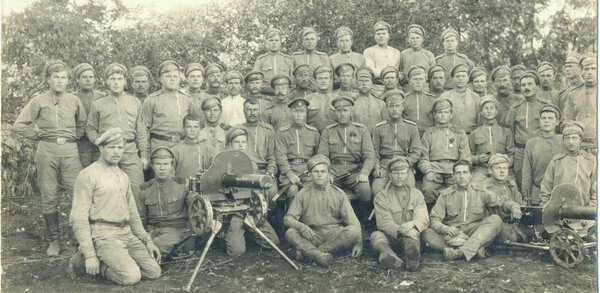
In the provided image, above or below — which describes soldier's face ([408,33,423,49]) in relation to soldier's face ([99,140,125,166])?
above

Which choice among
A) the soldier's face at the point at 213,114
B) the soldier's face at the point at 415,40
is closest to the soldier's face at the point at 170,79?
the soldier's face at the point at 213,114

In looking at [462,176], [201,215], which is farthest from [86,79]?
[462,176]

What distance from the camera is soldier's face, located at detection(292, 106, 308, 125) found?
24.4 feet

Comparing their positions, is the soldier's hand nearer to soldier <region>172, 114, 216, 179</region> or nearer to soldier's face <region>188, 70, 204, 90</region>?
soldier <region>172, 114, 216, 179</region>

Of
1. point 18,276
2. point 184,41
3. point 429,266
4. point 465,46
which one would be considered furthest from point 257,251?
point 465,46

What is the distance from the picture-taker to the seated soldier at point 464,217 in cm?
627

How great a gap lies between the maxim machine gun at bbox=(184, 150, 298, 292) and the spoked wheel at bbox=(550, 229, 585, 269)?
8.53 feet

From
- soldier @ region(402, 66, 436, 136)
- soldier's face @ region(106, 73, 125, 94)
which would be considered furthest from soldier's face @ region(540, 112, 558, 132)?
soldier's face @ region(106, 73, 125, 94)

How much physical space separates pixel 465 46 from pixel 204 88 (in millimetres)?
4480

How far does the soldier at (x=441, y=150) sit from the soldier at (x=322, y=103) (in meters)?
1.31

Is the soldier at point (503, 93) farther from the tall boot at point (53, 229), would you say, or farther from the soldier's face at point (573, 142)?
the tall boot at point (53, 229)

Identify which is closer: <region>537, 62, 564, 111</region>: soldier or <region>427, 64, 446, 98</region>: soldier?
<region>537, 62, 564, 111</region>: soldier

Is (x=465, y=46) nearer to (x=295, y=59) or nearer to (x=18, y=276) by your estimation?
(x=295, y=59)

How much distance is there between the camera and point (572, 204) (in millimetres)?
6121
